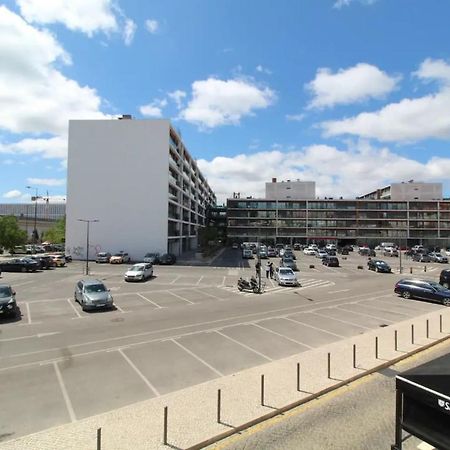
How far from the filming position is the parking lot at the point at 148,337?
10578mm

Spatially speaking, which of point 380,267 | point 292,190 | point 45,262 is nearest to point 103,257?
point 45,262

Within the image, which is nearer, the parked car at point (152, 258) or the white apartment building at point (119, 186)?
the parked car at point (152, 258)

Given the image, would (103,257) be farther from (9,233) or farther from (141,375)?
(141,375)

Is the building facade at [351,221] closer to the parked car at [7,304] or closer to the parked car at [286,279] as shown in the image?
the parked car at [286,279]

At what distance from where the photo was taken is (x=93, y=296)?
874 inches

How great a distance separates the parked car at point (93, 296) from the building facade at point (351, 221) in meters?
94.4

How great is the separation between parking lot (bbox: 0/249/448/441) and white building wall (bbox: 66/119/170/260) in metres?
26.9

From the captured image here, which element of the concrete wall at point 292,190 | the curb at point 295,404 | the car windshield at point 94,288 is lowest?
the curb at point 295,404

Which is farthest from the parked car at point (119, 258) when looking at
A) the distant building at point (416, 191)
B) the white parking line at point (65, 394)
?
the distant building at point (416, 191)

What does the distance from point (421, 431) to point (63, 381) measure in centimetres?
1017

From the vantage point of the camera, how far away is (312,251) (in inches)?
3103

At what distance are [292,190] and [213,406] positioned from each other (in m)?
117

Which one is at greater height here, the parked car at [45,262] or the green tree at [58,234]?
the green tree at [58,234]

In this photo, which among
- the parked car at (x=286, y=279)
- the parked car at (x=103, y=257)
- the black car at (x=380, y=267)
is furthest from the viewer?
the parked car at (x=103, y=257)
